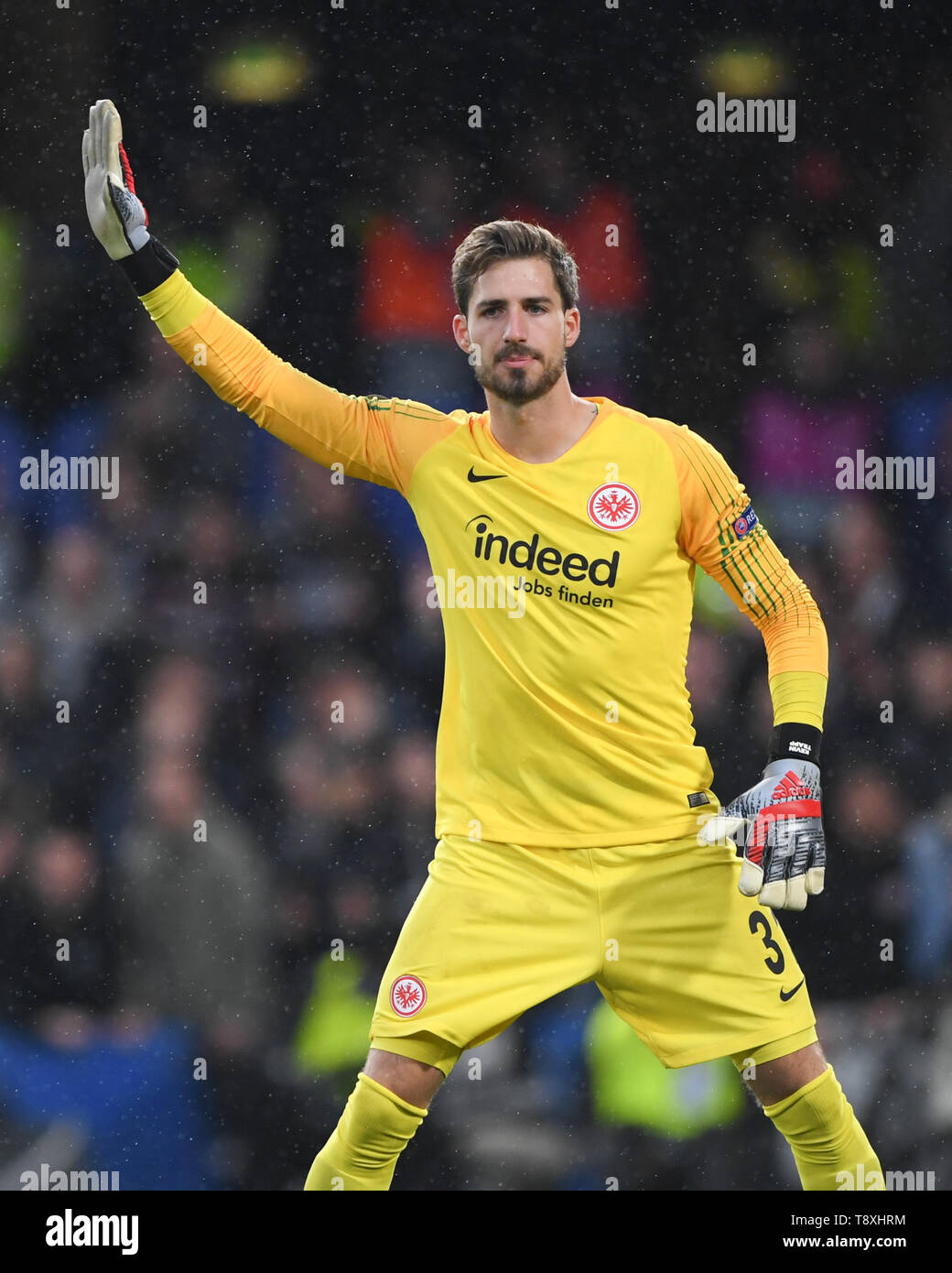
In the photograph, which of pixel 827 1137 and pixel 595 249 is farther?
pixel 595 249

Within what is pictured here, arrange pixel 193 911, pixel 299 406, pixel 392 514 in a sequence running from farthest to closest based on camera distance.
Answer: pixel 392 514, pixel 193 911, pixel 299 406

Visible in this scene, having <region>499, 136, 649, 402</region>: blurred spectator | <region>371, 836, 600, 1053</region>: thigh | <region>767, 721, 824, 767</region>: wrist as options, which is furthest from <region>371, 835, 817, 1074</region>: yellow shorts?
<region>499, 136, 649, 402</region>: blurred spectator

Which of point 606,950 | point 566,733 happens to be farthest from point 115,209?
point 606,950

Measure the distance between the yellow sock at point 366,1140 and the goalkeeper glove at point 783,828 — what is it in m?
0.70

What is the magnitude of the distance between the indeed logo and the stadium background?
1.35 metres

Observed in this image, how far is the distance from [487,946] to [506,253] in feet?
4.11

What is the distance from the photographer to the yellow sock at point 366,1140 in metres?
2.84

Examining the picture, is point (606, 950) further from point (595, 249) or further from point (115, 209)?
point (595, 249)

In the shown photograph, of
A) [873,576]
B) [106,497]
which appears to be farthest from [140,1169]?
[873,576]

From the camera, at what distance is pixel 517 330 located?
3.00 meters

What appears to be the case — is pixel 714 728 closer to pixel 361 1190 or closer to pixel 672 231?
pixel 672 231

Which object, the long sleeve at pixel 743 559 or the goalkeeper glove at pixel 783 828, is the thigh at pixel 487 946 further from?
the long sleeve at pixel 743 559

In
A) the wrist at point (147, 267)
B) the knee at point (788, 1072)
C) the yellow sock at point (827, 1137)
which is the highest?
the wrist at point (147, 267)

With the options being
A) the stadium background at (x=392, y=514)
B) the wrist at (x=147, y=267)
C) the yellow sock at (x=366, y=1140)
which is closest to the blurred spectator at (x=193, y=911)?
the stadium background at (x=392, y=514)
